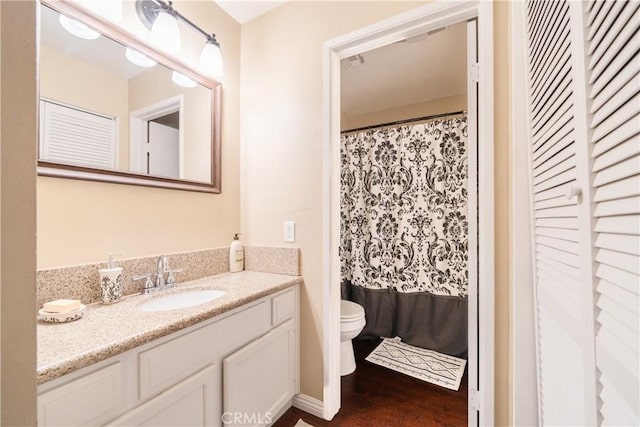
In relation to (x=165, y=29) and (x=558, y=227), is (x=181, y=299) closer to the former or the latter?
(x=165, y=29)

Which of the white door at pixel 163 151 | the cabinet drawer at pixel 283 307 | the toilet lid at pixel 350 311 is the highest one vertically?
the white door at pixel 163 151

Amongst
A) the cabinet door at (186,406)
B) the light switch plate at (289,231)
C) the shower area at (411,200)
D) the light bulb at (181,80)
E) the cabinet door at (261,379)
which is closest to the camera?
the cabinet door at (186,406)

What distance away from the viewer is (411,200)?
243 cm

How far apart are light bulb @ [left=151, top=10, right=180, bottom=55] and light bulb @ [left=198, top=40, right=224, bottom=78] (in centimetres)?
19

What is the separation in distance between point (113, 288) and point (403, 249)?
2108 millimetres

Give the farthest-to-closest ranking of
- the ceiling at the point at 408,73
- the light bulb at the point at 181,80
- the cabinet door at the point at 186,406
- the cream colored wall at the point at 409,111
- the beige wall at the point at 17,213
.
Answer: the cream colored wall at the point at 409,111 → the ceiling at the point at 408,73 → the light bulb at the point at 181,80 → the cabinet door at the point at 186,406 → the beige wall at the point at 17,213

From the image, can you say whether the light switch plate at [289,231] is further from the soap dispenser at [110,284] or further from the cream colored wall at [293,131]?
the soap dispenser at [110,284]

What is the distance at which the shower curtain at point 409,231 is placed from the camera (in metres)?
2.25

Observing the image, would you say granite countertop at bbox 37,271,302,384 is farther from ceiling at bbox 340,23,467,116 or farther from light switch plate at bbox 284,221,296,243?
ceiling at bbox 340,23,467,116

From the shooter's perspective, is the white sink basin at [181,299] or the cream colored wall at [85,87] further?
the white sink basin at [181,299]

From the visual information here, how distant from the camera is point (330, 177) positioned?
1522mm

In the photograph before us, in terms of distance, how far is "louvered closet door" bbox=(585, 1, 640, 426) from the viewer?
0.44m

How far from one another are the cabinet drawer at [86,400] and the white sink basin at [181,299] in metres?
0.42

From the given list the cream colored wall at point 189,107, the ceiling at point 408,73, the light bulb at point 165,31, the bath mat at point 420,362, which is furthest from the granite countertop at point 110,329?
the ceiling at point 408,73
